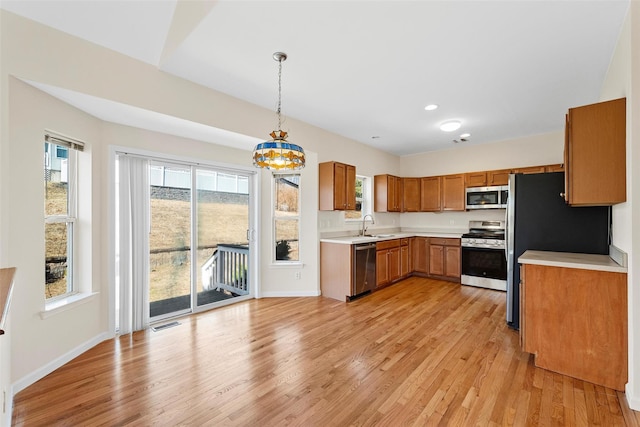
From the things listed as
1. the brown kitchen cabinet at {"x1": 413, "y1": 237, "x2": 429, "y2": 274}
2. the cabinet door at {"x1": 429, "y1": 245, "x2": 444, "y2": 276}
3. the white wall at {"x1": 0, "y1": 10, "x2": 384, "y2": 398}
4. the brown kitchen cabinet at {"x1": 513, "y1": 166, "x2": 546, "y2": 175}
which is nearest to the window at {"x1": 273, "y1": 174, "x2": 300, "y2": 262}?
the white wall at {"x1": 0, "y1": 10, "x2": 384, "y2": 398}

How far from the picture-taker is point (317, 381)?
228 centimetres

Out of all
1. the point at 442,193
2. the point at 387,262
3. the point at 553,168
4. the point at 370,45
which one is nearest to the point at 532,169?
the point at 553,168

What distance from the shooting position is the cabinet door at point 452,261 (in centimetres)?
552

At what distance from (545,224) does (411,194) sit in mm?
3483

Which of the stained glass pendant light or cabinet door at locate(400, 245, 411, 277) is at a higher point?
the stained glass pendant light

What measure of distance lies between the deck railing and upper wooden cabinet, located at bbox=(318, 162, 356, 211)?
154 cm

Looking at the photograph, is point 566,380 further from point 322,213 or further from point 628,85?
point 322,213

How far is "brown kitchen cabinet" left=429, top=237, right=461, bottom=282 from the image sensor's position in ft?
18.2

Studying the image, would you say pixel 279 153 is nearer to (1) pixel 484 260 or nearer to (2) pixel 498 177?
(1) pixel 484 260

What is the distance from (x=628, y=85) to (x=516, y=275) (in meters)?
2.06

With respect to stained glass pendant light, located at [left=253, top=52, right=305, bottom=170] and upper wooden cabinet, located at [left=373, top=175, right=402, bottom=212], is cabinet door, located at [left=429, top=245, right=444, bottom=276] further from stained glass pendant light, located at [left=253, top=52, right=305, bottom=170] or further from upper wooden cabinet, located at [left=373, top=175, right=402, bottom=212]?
stained glass pendant light, located at [left=253, top=52, right=305, bottom=170]

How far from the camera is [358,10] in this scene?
2016 millimetres

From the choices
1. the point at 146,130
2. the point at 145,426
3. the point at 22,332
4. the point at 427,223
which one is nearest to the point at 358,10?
the point at 146,130

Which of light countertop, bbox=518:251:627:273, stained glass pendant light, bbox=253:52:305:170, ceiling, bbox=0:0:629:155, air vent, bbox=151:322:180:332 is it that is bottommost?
air vent, bbox=151:322:180:332
